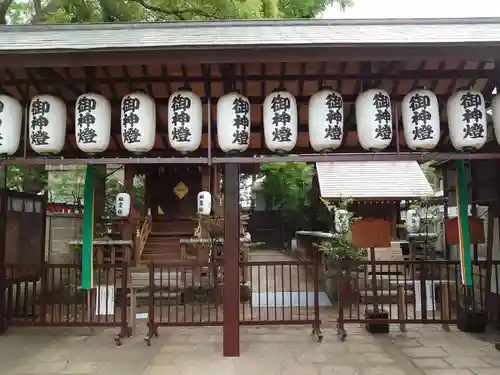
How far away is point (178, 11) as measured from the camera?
1448cm

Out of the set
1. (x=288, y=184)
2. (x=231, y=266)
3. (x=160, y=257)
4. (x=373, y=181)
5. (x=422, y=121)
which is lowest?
(x=160, y=257)

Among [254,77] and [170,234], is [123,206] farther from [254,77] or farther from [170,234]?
[254,77]

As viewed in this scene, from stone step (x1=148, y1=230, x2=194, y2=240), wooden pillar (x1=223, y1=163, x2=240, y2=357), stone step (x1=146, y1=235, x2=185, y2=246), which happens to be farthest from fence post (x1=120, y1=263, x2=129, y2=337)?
stone step (x1=148, y1=230, x2=194, y2=240)

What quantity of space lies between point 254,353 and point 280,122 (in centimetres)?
370

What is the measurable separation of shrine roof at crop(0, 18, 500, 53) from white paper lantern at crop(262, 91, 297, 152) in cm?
80

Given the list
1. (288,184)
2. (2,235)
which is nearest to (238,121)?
(2,235)

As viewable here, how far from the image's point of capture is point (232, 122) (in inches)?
247

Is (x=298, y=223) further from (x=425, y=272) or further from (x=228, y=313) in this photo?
(x=228, y=313)

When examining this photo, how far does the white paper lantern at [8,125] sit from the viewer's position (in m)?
6.17

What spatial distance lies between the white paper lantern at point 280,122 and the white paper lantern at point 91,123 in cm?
222

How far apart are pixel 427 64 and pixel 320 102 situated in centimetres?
179

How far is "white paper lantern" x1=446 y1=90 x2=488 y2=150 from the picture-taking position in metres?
6.08

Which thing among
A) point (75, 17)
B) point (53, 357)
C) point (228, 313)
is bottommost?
point (53, 357)

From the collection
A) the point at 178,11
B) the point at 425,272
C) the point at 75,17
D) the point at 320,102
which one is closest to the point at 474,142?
the point at 320,102
